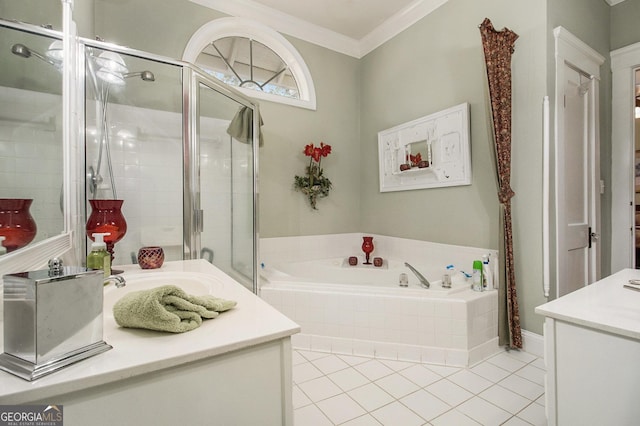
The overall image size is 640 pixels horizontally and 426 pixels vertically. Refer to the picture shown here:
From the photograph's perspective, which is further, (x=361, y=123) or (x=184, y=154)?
(x=361, y=123)

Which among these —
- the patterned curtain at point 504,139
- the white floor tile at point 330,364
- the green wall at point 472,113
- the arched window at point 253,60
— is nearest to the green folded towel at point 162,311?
the white floor tile at point 330,364

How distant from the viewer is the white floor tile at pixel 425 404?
4.82 ft

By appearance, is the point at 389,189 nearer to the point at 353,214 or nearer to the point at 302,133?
the point at 353,214

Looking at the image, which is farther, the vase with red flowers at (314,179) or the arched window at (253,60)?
the vase with red flowers at (314,179)

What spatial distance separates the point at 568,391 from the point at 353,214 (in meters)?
2.71

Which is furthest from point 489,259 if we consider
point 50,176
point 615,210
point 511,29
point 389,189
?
point 50,176

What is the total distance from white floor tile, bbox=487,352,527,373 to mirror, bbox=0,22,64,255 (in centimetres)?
245

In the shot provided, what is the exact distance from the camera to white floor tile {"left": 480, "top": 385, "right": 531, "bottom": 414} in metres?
1.50

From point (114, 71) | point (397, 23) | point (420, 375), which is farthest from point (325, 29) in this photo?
point (420, 375)

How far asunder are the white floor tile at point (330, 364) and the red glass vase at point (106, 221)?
142cm

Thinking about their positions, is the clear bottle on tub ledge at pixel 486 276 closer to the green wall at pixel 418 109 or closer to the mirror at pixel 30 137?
the green wall at pixel 418 109

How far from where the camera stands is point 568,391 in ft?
3.05

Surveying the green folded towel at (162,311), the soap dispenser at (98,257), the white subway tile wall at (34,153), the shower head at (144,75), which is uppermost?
the shower head at (144,75)

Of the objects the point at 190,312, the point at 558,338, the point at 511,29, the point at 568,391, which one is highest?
the point at 511,29
